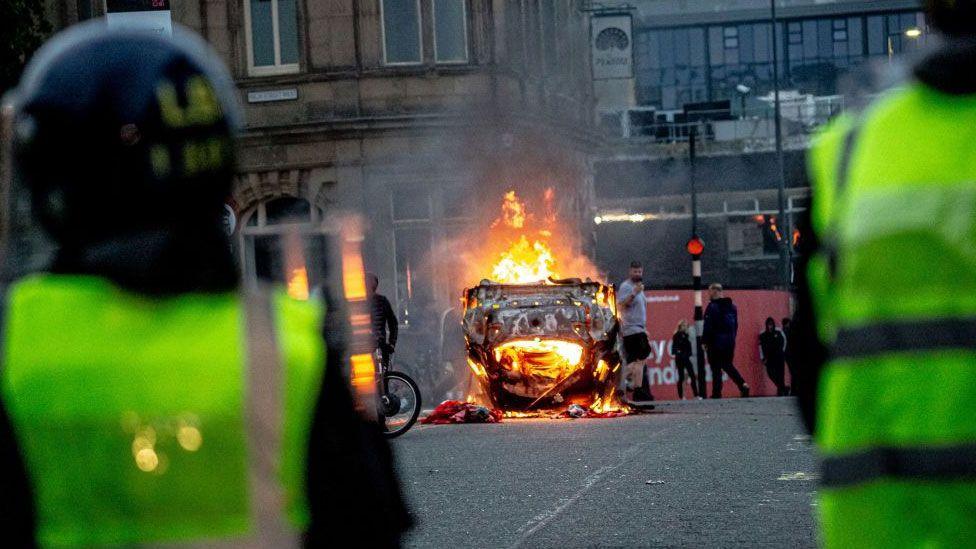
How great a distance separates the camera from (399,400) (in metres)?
17.2

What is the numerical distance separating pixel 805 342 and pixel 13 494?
125cm

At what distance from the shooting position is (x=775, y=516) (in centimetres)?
972

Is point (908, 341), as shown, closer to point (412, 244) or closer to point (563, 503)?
point (563, 503)

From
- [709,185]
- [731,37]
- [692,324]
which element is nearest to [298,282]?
[692,324]

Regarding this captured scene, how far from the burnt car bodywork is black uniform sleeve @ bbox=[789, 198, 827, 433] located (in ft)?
51.2

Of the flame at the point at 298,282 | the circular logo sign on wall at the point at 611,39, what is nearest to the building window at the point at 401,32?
the circular logo sign on wall at the point at 611,39

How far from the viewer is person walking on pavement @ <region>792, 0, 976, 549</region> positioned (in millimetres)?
2408

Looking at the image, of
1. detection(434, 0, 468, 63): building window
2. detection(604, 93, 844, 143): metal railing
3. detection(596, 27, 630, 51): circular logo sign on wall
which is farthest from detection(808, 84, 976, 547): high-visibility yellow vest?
detection(604, 93, 844, 143): metal railing

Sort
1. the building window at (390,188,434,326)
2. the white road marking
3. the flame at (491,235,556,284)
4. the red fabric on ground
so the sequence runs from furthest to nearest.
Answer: the building window at (390,188,434,326) → the flame at (491,235,556,284) → the red fabric on ground → the white road marking

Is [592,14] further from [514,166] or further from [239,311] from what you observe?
[239,311]

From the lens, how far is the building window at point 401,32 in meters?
Result: 32.4

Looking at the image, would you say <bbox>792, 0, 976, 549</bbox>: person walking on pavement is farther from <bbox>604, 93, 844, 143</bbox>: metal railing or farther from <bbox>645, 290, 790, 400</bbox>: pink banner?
<bbox>604, 93, 844, 143</bbox>: metal railing

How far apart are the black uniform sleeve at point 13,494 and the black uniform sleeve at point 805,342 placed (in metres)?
1.21

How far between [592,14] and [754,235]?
67.9ft
